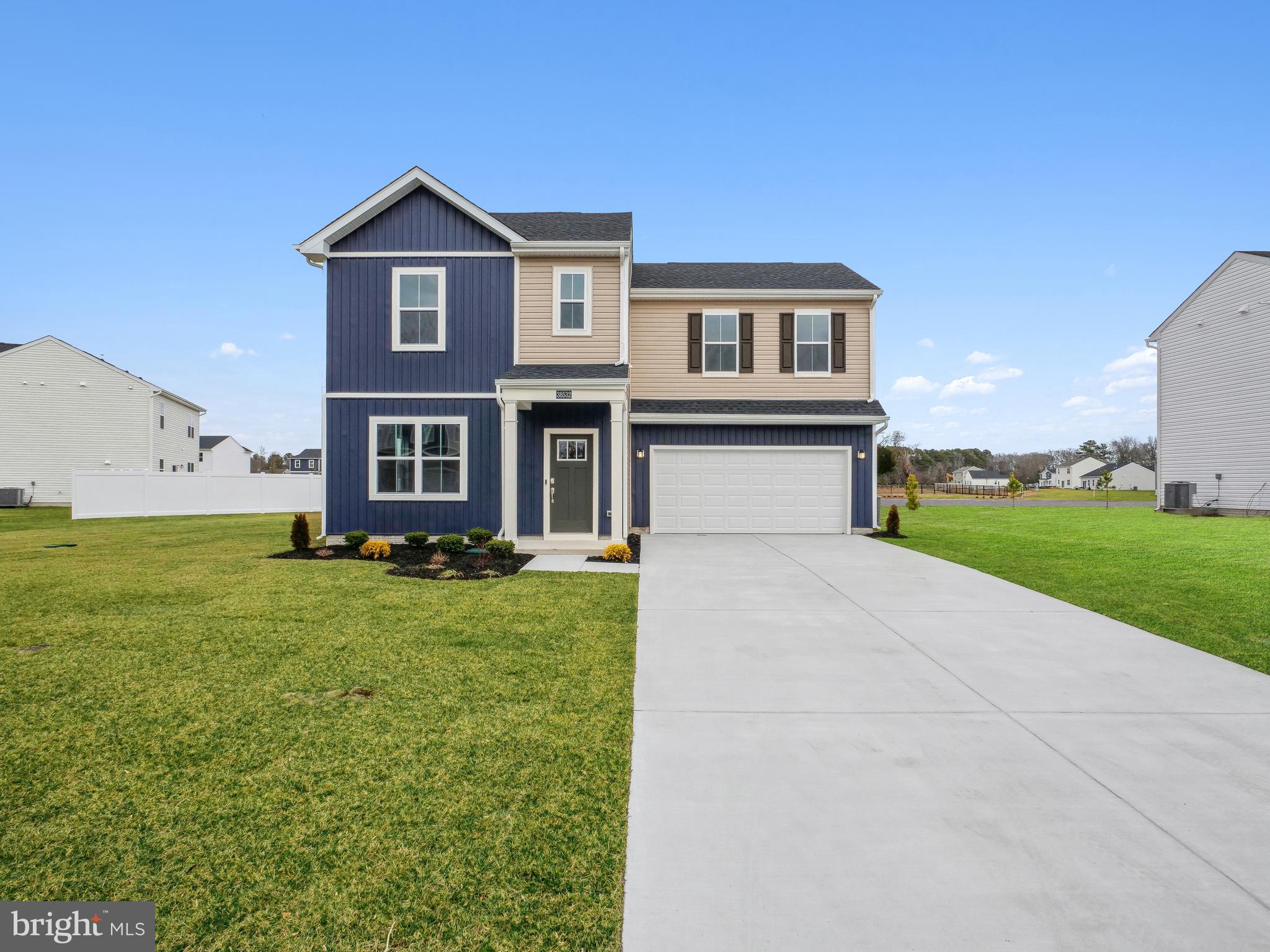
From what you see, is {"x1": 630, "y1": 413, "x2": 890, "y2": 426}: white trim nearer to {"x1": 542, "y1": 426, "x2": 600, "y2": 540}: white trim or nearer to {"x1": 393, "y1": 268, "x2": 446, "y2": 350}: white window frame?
{"x1": 542, "y1": 426, "x2": 600, "y2": 540}: white trim

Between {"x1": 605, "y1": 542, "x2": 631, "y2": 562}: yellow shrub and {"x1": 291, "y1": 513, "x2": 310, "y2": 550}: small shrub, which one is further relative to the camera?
{"x1": 291, "y1": 513, "x2": 310, "y2": 550}: small shrub

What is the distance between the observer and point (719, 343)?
15484 mm

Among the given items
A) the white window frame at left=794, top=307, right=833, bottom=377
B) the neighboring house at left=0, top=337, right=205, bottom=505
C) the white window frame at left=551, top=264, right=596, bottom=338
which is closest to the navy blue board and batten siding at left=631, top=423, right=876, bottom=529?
the white window frame at left=794, top=307, right=833, bottom=377

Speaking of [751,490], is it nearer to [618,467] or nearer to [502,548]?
[618,467]

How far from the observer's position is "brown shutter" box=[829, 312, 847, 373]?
603 inches

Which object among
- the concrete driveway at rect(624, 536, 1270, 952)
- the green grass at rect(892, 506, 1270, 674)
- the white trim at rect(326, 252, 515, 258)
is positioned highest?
the white trim at rect(326, 252, 515, 258)

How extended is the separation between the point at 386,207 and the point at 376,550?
23.8ft

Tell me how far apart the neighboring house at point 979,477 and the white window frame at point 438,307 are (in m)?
75.8

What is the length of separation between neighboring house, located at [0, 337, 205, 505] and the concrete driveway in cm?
3460

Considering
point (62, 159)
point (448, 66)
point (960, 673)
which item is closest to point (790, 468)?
point (960, 673)

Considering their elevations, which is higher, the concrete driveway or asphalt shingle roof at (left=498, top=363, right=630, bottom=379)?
asphalt shingle roof at (left=498, top=363, right=630, bottom=379)

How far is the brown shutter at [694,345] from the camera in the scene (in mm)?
15477

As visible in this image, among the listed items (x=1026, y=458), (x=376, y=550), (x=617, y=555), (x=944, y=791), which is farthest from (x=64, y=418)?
(x=1026, y=458)

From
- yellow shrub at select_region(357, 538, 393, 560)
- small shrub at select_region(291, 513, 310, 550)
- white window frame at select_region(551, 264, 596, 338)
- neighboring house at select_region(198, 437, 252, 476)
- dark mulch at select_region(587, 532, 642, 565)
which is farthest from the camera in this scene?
neighboring house at select_region(198, 437, 252, 476)
